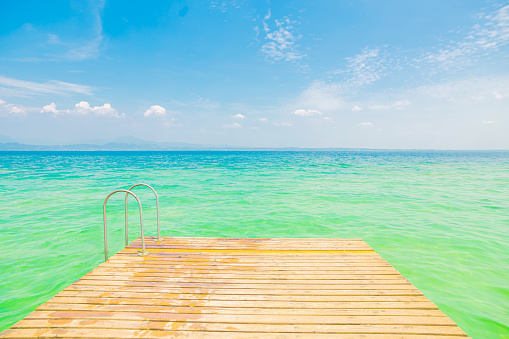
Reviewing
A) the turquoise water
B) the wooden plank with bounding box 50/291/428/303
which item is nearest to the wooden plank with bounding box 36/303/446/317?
the wooden plank with bounding box 50/291/428/303

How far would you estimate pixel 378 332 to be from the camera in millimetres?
2764

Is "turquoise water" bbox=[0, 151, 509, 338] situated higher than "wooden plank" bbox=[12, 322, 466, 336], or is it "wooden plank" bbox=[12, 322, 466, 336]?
"wooden plank" bbox=[12, 322, 466, 336]

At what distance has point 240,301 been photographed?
333cm

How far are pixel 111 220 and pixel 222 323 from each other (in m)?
9.60

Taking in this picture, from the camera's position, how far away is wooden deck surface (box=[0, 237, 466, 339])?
9.20 ft

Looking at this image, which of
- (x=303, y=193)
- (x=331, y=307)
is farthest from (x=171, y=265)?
(x=303, y=193)

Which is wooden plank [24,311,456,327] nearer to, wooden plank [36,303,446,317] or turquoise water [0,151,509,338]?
wooden plank [36,303,446,317]

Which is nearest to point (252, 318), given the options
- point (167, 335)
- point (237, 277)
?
point (167, 335)

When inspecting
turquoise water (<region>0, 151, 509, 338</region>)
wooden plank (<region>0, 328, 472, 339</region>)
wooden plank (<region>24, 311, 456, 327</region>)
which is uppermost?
wooden plank (<region>24, 311, 456, 327</region>)

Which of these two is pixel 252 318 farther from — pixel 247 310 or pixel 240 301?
pixel 240 301

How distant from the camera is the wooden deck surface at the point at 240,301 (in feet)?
9.20

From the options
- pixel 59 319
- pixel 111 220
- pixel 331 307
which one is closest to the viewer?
pixel 59 319

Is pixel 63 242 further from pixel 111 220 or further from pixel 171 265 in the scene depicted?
pixel 171 265

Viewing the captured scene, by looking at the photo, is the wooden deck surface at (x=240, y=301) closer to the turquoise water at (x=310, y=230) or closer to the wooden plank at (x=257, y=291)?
the wooden plank at (x=257, y=291)
